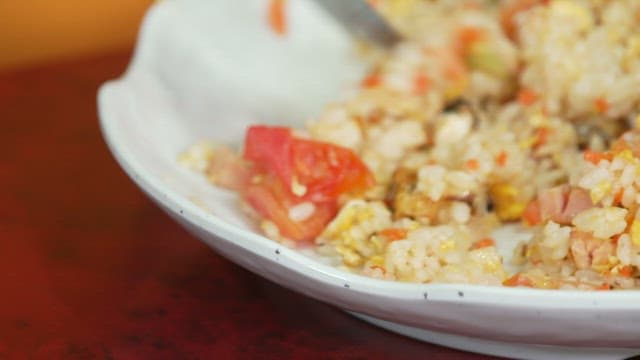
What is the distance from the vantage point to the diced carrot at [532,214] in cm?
111

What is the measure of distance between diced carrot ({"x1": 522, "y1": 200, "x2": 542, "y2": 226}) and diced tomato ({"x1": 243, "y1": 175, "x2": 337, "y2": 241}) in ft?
0.62

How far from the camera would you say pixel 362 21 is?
1.51m

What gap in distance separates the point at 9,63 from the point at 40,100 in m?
0.31

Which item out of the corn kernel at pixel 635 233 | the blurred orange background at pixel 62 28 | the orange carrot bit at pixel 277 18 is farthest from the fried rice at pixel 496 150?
the blurred orange background at pixel 62 28

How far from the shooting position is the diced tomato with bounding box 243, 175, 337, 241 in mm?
1127

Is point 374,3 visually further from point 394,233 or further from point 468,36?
point 394,233

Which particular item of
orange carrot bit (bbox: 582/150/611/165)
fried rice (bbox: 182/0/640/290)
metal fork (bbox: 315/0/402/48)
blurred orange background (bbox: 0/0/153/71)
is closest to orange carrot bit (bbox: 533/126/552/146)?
fried rice (bbox: 182/0/640/290)

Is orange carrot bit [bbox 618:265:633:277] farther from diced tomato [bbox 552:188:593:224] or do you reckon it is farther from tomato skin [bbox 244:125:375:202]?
tomato skin [bbox 244:125:375:202]

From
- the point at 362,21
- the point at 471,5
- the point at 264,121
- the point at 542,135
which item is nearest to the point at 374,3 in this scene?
the point at 362,21

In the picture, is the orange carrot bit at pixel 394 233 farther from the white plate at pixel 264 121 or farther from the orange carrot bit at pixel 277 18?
the orange carrot bit at pixel 277 18

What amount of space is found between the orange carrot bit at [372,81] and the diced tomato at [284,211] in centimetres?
26

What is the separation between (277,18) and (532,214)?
1.75 ft

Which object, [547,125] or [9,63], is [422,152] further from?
[9,63]

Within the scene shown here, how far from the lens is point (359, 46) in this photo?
59.7 inches
